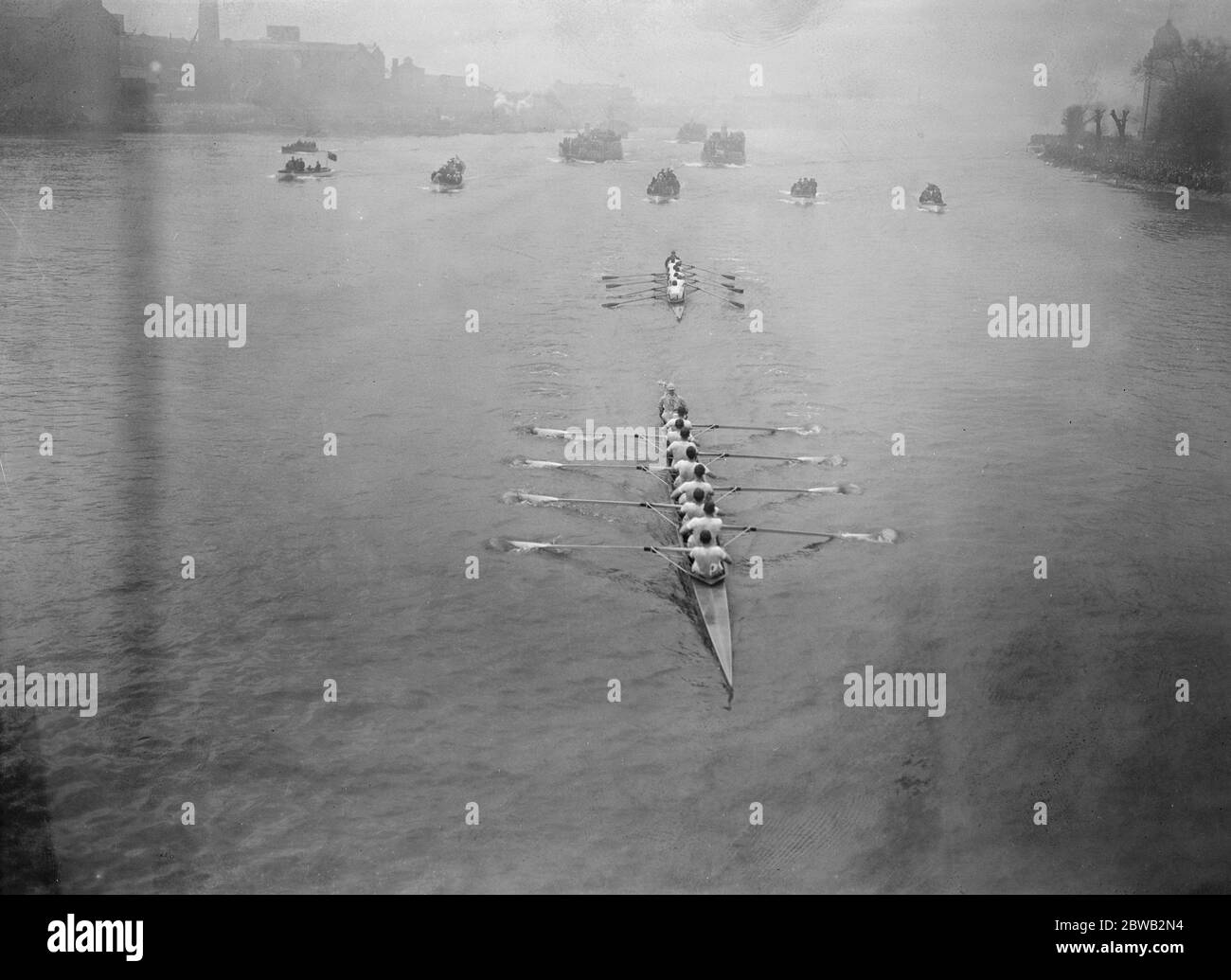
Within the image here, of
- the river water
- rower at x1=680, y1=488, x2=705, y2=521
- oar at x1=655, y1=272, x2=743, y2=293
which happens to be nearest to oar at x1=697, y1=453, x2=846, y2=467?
the river water

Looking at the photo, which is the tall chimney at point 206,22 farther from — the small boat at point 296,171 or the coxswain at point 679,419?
the coxswain at point 679,419

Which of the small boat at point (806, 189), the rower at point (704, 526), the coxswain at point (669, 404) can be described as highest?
the small boat at point (806, 189)

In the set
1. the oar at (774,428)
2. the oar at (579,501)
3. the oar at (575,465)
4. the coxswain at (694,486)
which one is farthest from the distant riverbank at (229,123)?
the coxswain at (694,486)

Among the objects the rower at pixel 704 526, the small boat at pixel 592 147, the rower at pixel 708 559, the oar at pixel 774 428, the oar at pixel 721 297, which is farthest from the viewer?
the small boat at pixel 592 147

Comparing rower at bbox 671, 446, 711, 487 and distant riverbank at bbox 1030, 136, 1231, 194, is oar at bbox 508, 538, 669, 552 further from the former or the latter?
distant riverbank at bbox 1030, 136, 1231, 194

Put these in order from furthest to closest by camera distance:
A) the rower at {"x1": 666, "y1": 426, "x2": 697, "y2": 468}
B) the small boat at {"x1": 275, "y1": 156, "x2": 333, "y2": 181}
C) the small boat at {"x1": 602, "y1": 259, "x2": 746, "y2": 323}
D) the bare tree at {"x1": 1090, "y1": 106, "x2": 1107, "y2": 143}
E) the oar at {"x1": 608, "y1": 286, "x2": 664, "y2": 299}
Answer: the small boat at {"x1": 275, "y1": 156, "x2": 333, "y2": 181} < the bare tree at {"x1": 1090, "y1": 106, "x2": 1107, "y2": 143} < the oar at {"x1": 608, "y1": 286, "x2": 664, "y2": 299} < the small boat at {"x1": 602, "y1": 259, "x2": 746, "y2": 323} < the rower at {"x1": 666, "y1": 426, "x2": 697, "y2": 468}

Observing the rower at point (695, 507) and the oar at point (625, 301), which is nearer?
the rower at point (695, 507)

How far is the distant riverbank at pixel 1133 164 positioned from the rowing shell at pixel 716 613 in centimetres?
1726

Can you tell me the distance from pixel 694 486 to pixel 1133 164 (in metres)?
18.7

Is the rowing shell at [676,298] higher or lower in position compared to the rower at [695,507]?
higher

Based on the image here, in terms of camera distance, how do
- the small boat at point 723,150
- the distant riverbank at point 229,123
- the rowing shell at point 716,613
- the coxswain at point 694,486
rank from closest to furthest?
1. the rowing shell at point 716,613
2. the coxswain at point 694,486
3. the distant riverbank at point 229,123
4. the small boat at point 723,150

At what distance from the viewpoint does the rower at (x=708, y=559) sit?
9.02m

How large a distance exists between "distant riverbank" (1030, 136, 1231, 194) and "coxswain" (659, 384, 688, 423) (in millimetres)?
13855

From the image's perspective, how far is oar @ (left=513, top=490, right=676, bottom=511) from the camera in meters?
10.7
